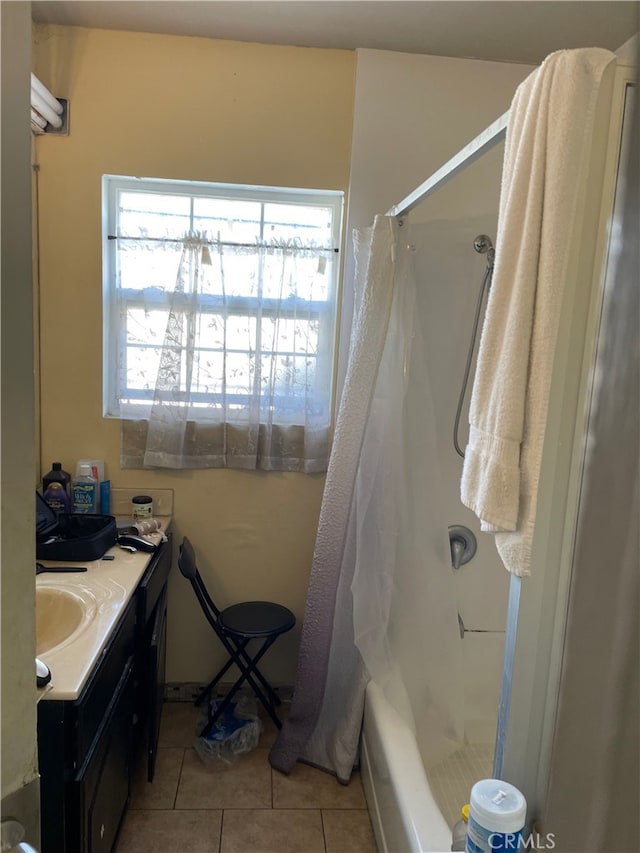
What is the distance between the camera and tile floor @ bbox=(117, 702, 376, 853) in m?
1.78

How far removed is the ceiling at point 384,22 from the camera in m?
1.82

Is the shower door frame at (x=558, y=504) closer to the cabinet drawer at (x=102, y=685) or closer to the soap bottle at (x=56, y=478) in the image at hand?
the cabinet drawer at (x=102, y=685)

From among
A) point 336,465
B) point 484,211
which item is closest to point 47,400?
point 336,465

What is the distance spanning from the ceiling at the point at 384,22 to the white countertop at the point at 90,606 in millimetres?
1793

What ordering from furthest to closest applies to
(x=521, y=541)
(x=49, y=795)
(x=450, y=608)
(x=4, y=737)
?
(x=450, y=608) < (x=49, y=795) < (x=521, y=541) < (x=4, y=737)

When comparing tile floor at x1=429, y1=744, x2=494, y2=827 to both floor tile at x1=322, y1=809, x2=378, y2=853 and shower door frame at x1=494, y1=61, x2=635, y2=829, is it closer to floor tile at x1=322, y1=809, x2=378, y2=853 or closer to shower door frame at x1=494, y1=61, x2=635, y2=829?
floor tile at x1=322, y1=809, x2=378, y2=853

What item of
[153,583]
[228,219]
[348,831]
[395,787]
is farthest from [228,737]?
[228,219]

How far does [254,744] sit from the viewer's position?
7.10ft

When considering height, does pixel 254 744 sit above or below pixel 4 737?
below

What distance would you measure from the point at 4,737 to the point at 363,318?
1586mm

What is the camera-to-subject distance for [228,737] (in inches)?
84.1

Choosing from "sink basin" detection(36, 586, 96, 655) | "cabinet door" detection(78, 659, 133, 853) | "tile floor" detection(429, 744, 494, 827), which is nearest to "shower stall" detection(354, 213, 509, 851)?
"tile floor" detection(429, 744, 494, 827)

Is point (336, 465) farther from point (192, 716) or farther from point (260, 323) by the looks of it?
point (192, 716)

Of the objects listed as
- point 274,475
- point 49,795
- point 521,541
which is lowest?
point 49,795
